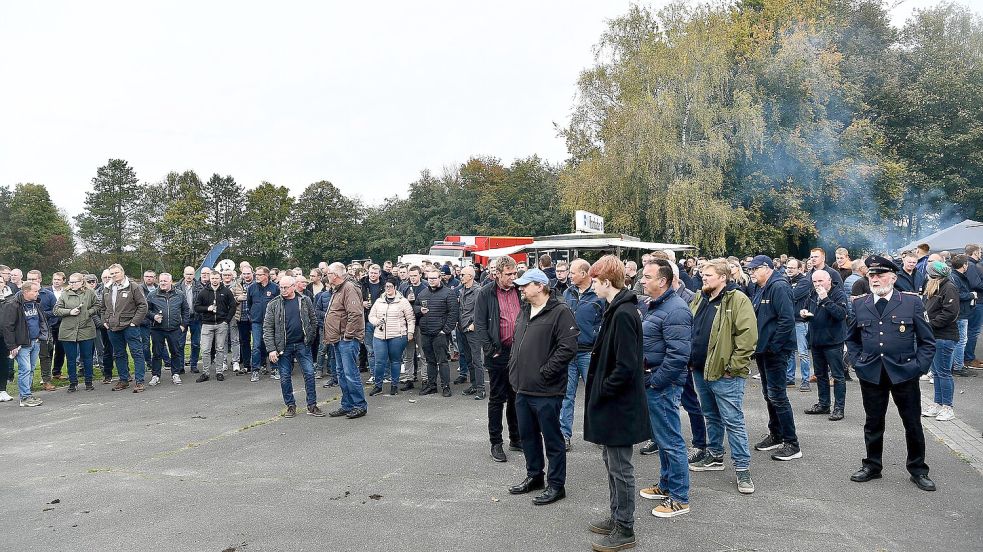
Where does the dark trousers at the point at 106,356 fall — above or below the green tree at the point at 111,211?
below

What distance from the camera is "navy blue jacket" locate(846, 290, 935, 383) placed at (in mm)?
5371

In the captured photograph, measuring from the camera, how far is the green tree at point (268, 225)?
68.2 m

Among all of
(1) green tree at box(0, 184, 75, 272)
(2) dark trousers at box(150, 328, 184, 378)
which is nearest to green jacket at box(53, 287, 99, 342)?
(2) dark trousers at box(150, 328, 184, 378)

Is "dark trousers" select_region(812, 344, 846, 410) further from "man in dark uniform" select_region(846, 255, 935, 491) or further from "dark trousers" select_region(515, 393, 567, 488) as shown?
"dark trousers" select_region(515, 393, 567, 488)

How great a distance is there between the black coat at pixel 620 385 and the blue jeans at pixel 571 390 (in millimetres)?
2084

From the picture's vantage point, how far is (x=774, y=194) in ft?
97.8

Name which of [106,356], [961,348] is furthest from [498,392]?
[106,356]

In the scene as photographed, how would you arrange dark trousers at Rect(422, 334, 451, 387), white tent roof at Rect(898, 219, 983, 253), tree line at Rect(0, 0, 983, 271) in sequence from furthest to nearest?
tree line at Rect(0, 0, 983, 271), white tent roof at Rect(898, 219, 983, 253), dark trousers at Rect(422, 334, 451, 387)

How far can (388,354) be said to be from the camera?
32.2ft

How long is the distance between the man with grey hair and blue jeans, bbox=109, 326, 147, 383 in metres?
4.46

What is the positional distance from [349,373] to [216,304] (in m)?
4.86

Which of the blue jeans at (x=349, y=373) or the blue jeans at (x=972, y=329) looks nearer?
the blue jeans at (x=349, y=373)

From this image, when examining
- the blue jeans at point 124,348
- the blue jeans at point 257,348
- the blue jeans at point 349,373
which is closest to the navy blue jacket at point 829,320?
the blue jeans at point 349,373

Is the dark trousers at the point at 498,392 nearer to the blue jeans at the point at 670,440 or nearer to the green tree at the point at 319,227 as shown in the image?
the blue jeans at the point at 670,440
